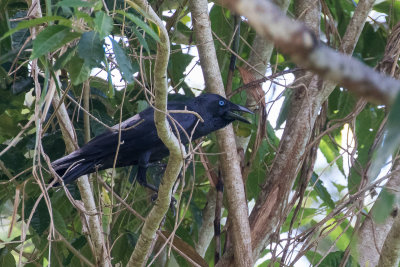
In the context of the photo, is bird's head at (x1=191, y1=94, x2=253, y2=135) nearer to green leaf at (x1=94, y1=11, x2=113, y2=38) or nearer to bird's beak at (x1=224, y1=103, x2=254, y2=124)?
bird's beak at (x1=224, y1=103, x2=254, y2=124)

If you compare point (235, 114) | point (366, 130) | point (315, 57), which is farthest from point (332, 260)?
point (315, 57)

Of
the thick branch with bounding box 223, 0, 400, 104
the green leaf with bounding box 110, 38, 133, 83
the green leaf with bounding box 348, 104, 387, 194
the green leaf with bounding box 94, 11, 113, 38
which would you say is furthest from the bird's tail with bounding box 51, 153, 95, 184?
the thick branch with bounding box 223, 0, 400, 104

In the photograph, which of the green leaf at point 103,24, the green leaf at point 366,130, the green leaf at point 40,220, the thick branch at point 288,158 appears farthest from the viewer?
the green leaf at point 366,130

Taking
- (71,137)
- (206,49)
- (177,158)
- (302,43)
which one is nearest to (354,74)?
(302,43)

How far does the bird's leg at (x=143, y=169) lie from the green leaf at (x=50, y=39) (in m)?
2.42

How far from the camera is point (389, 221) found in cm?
357

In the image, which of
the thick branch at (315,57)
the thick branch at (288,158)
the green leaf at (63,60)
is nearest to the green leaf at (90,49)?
the green leaf at (63,60)

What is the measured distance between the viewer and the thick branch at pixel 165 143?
2242 millimetres

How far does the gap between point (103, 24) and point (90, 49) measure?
158 mm

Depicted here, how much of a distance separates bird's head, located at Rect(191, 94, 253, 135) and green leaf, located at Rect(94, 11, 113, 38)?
7.76 ft

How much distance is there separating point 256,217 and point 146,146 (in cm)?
99

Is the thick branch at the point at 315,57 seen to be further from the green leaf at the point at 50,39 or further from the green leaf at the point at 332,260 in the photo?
the green leaf at the point at 332,260

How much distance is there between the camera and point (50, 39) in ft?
6.16

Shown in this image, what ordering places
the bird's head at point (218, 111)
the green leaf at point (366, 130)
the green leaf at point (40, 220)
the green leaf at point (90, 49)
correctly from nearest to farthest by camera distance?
the green leaf at point (90, 49)
the green leaf at point (40, 220)
the bird's head at point (218, 111)
the green leaf at point (366, 130)
